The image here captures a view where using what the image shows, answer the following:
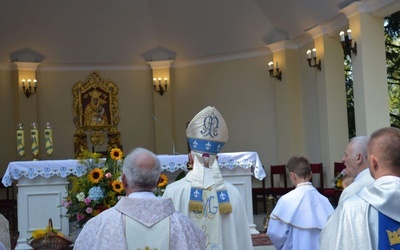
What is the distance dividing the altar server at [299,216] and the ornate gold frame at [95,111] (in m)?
9.84

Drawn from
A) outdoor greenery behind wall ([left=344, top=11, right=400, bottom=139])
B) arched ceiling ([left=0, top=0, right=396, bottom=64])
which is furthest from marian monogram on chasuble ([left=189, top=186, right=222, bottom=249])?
outdoor greenery behind wall ([left=344, top=11, right=400, bottom=139])

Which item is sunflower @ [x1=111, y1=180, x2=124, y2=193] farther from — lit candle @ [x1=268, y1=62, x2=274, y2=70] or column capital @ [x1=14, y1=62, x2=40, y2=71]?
column capital @ [x1=14, y1=62, x2=40, y2=71]

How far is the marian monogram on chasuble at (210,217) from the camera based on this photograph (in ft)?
13.9

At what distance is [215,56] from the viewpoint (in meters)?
14.2

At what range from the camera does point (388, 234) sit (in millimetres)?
2477

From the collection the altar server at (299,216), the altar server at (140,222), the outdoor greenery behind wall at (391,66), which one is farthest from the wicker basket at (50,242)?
the outdoor greenery behind wall at (391,66)

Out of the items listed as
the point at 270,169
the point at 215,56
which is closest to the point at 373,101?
the point at 270,169

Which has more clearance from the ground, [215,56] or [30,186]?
[215,56]

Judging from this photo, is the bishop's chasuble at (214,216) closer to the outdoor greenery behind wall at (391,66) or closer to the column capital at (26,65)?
the column capital at (26,65)

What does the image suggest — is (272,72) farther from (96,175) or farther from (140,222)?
(140,222)

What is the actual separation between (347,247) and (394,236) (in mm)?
193

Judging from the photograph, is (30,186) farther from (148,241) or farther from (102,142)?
(102,142)

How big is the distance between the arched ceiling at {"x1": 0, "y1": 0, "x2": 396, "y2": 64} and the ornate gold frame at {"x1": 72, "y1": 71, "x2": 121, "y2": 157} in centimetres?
59

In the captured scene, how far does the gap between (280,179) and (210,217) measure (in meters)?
8.94
